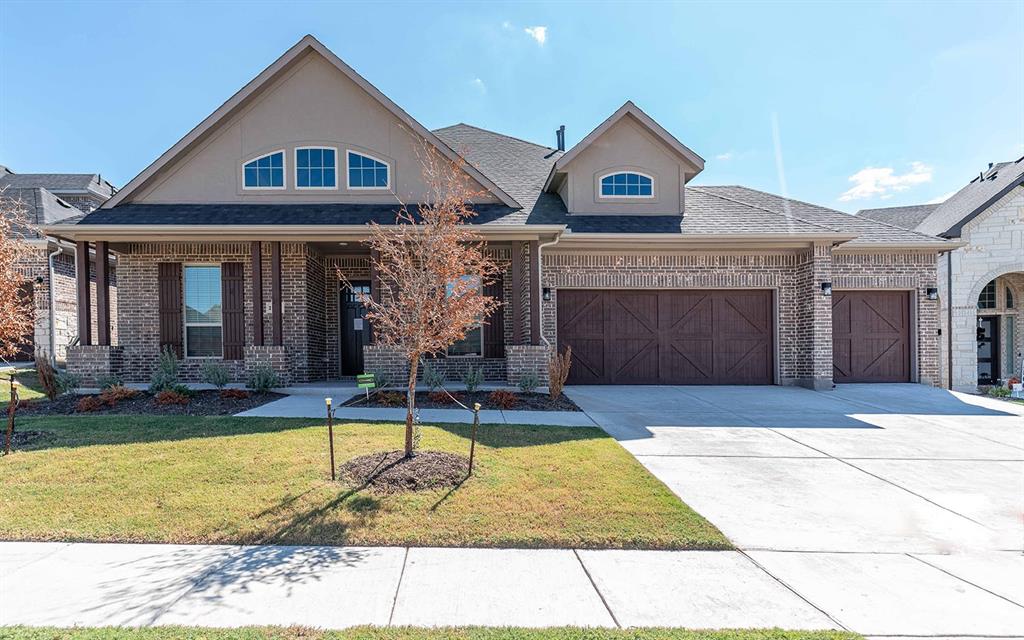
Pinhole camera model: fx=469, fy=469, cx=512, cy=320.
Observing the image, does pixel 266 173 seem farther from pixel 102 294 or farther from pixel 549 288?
pixel 549 288

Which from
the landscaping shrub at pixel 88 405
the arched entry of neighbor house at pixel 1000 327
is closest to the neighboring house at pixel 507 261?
the landscaping shrub at pixel 88 405

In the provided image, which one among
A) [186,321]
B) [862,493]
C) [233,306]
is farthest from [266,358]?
[862,493]

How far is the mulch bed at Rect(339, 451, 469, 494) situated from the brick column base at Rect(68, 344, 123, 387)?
8490 mm

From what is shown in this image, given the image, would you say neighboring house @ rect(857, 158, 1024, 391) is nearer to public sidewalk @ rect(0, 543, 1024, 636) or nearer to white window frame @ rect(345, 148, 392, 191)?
public sidewalk @ rect(0, 543, 1024, 636)

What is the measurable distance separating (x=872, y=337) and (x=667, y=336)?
5541 millimetres

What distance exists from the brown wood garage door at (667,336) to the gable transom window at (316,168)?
634 cm

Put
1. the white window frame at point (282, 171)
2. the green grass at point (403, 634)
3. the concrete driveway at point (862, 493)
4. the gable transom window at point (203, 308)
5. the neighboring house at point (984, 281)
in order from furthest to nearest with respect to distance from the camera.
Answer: the neighboring house at point (984, 281) → the gable transom window at point (203, 308) → the white window frame at point (282, 171) → the concrete driveway at point (862, 493) → the green grass at point (403, 634)

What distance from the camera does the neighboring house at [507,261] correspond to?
10.5m

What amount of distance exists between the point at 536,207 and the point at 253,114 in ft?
23.5

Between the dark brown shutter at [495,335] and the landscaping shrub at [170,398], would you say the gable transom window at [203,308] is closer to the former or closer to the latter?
the landscaping shrub at [170,398]

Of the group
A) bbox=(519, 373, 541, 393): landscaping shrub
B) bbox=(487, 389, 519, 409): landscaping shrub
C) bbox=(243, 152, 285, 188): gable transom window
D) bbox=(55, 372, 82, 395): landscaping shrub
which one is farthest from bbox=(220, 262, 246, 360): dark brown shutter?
bbox=(519, 373, 541, 393): landscaping shrub

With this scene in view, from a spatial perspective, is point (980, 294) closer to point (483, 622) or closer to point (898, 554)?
point (898, 554)

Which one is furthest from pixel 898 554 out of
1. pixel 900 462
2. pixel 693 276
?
pixel 693 276

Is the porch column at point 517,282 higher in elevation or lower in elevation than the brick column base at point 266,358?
higher
